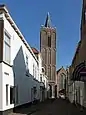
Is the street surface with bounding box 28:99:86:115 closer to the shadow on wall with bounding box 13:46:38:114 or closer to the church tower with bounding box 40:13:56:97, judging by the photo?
the shadow on wall with bounding box 13:46:38:114

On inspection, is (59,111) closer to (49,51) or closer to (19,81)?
(19,81)

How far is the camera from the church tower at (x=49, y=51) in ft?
365

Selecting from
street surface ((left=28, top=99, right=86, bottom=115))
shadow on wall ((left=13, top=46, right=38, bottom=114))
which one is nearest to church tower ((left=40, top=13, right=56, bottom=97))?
street surface ((left=28, top=99, right=86, bottom=115))

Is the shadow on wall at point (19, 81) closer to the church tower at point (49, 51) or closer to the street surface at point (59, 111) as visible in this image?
the street surface at point (59, 111)

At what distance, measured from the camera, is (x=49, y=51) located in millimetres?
115125

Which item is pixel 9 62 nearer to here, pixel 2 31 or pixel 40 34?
pixel 2 31

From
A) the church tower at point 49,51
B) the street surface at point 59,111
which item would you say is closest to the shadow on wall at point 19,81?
the street surface at point 59,111

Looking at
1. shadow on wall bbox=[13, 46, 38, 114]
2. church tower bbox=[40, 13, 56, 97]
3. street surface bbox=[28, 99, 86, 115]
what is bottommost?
street surface bbox=[28, 99, 86, 115]

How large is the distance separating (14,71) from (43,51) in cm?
9285

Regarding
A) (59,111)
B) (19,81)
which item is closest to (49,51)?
(59,111)

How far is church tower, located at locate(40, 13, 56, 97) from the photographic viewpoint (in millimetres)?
111206

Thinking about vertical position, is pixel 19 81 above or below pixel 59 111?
above

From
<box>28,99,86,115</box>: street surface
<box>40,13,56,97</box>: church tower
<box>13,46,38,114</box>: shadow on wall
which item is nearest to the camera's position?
<box>13,46,38,114</box>: shadow on wall

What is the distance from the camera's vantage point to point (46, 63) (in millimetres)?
113875
